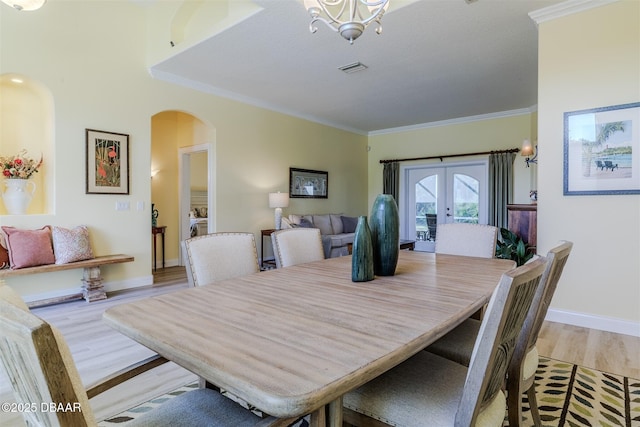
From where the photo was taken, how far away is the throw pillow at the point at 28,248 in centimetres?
334

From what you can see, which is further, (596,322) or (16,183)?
(16,183)

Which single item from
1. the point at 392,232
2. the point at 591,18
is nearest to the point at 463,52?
the point at 591,18

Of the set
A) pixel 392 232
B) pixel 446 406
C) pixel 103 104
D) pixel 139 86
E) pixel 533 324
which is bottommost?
pixel 446 406

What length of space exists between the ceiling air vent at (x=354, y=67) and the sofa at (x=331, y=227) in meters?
2.48

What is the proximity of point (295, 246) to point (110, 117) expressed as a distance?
3256mm

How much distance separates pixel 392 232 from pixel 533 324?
677 millimetres

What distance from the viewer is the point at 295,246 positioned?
7.50 feet

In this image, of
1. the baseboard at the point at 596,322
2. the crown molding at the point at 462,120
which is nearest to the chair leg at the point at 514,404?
the baseboard at the point at 596,322

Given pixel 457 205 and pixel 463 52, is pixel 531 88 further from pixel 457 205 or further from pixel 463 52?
pixel 457 205

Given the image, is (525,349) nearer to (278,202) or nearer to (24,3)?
(24,3)

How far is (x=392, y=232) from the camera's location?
1.69 metres

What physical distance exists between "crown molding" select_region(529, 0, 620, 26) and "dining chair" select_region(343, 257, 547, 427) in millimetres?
3013

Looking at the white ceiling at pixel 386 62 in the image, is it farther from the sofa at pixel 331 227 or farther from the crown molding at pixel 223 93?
the sofa at pixel 331 227

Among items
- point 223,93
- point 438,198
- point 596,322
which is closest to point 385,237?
point 596,322
